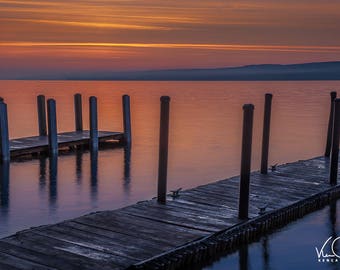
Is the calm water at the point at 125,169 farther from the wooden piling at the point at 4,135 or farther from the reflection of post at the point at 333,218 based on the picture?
the reflection of post at the point at 333,218

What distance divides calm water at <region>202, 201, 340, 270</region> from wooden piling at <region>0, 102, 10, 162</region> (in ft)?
37.7

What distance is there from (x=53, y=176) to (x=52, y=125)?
2753 mm

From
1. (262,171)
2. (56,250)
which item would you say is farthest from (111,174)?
(56,250)

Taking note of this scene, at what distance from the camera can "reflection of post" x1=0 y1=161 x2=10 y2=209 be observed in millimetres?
16509

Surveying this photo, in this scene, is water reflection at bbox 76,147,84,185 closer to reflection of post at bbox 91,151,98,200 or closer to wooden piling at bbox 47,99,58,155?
reflection of post at bbox 91,151,98,200

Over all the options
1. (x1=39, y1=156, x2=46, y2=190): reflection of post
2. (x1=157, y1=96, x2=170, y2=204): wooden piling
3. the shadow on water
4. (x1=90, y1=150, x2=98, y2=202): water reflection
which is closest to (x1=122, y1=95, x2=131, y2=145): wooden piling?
the shadow on water

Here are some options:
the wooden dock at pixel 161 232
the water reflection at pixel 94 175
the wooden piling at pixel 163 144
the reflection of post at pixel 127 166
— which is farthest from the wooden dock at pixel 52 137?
the wooden piling at pixel 163 144

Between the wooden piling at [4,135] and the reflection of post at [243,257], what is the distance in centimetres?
1182

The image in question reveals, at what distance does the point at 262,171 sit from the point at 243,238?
600cm

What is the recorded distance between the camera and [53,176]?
2105cm

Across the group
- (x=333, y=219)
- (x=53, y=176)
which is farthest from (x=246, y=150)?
(x=53, y=176)

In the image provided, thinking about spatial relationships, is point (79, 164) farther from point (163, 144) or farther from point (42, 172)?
point (163, 144)

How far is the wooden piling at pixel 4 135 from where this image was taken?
2034cm

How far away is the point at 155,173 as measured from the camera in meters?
23.1
